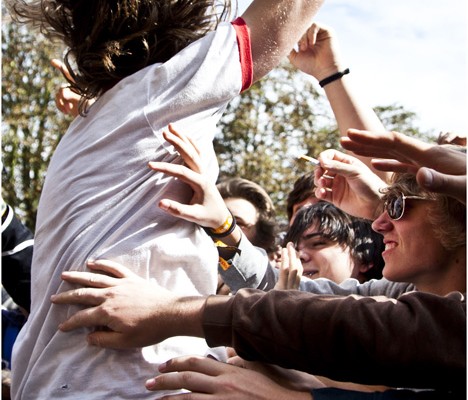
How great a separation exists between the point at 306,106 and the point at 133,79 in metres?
14.0

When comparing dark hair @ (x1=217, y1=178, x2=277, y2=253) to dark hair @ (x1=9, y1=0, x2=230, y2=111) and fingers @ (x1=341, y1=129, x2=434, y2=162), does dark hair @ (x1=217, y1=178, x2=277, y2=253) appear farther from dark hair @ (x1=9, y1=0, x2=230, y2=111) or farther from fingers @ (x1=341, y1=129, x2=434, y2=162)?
fingers @ (x1=341, y1=129, x2=434, y2=162)

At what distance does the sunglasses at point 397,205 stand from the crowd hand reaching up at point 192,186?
24.0 inches

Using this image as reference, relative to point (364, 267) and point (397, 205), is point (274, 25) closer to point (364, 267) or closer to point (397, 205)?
point (397, 205)

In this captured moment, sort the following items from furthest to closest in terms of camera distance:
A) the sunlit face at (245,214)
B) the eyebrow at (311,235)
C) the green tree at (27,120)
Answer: the green tree at (27,120) < the sunlit face at (245,214) < the eyebrow at (311,235)

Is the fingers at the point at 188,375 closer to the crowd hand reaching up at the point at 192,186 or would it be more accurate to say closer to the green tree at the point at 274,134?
the crowd hand reaching up at the point at 192,186

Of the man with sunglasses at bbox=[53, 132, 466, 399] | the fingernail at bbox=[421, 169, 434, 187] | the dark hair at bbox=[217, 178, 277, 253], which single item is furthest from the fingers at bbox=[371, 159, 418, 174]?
the dark hair at bbox=[217, 178, 277, 253]

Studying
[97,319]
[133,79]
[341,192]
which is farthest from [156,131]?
[341,192]

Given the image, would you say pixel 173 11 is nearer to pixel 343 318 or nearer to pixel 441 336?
pixel 343 318

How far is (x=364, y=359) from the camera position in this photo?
1.58 meters

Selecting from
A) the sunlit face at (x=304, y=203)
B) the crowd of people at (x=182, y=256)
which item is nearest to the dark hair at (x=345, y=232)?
the sunlit face at (x=304, y=203)

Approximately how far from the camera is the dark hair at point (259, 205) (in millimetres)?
4891

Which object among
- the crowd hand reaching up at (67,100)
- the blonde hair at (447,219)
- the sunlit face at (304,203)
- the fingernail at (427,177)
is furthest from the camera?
the sunlit face at (304,203)

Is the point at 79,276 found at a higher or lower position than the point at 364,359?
higher

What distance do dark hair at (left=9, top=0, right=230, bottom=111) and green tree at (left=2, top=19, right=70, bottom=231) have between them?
12.4 m
